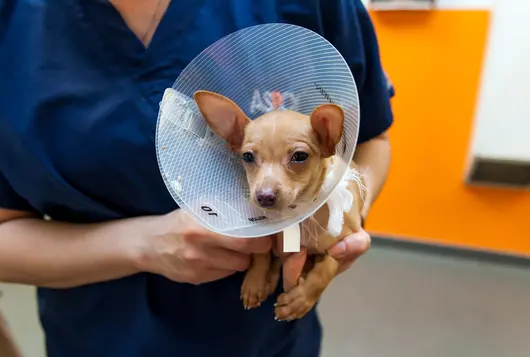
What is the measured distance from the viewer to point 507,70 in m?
2.00

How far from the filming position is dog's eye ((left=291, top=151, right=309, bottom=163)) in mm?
547

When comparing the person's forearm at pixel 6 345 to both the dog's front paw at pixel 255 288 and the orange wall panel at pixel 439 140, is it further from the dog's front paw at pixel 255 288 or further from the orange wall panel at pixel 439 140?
the orange wall panel at pixel 439 140

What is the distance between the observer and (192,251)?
0.60 metres

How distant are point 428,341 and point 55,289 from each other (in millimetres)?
1537

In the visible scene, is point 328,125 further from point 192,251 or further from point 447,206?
point 447,206

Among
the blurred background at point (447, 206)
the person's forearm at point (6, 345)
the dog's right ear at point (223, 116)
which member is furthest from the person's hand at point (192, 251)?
the blurred background at point (447, 206)

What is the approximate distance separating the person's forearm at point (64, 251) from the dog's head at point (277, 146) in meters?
0.18

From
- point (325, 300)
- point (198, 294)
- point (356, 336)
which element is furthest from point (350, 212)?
point (325, 300)

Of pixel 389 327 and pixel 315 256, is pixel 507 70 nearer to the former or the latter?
pixel 389 327

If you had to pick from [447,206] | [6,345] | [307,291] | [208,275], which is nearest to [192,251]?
[208,275]

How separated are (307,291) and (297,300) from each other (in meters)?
0.02

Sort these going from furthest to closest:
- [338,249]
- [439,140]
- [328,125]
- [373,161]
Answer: [439,140] → [373,161] → [338,249] → [328,125]

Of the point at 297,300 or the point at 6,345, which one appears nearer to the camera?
the point at 297,300

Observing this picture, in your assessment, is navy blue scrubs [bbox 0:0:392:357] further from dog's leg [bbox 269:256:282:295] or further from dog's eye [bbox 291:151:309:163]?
dog's eye [bbox 291:151:309:163]
